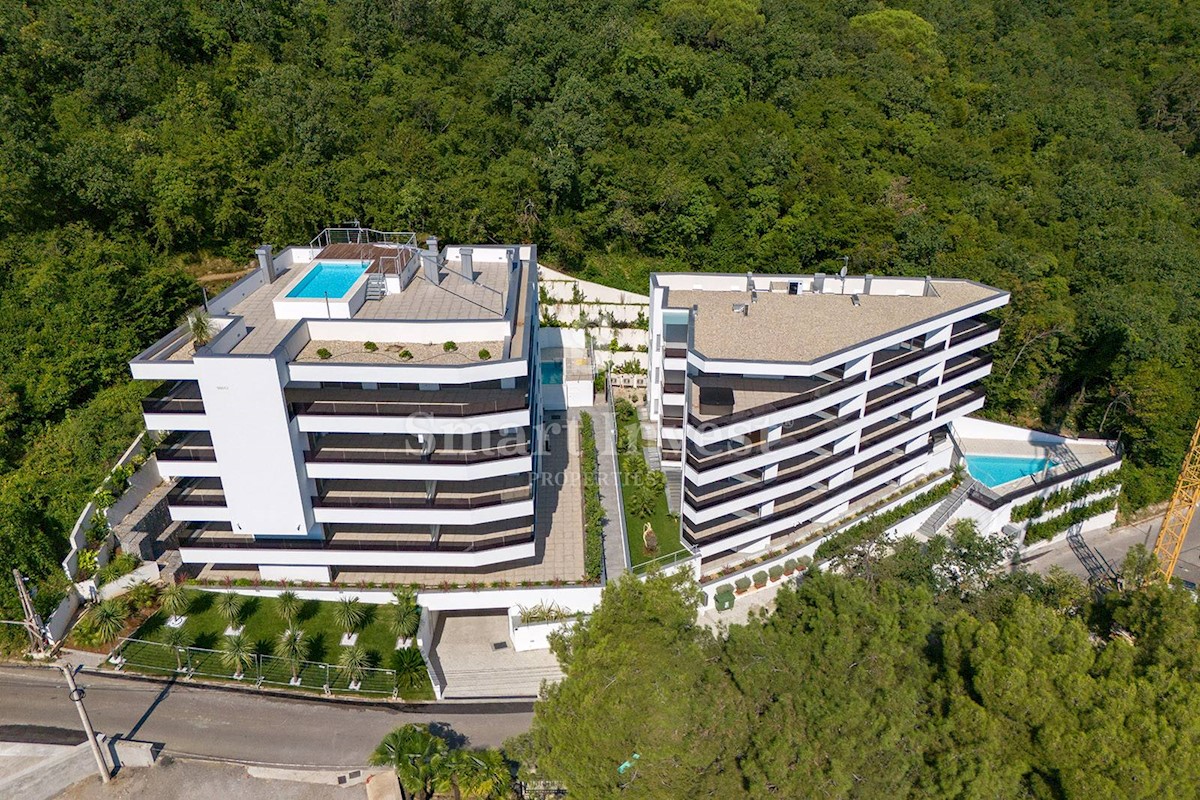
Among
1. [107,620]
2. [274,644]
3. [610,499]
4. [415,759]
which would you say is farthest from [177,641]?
[610,499]

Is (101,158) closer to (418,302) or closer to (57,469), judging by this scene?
(57,469)

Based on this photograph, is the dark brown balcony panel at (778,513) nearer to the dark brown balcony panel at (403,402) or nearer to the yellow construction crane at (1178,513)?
the dark brown balcony panel at (403,402)

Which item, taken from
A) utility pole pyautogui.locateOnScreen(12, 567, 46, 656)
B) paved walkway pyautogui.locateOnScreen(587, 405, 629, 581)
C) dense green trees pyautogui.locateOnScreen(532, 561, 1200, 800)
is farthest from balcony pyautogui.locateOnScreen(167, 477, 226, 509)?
paved walkway pyautogui.locateOnScreen(587, 405, 629, 581)

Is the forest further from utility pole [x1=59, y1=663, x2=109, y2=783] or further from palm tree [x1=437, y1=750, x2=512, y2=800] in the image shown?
palm tree [x1=437, y1=750, x2=512, y2=800]

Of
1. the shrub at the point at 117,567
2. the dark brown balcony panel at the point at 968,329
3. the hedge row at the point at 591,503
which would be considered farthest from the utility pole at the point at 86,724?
the dark brown balcony panel at the point at 968,329

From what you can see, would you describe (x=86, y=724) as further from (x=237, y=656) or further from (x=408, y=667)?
(x=408, y=667)

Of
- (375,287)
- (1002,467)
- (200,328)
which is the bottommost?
(1002,467)

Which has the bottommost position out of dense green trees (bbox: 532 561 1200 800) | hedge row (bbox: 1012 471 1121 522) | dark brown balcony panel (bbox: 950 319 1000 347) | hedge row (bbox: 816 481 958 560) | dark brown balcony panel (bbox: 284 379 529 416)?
hedge row (bbox: 1012 471 1121 522)
